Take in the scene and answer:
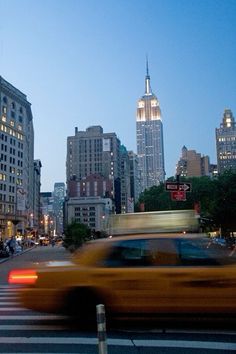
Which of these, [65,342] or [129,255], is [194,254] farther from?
[65,342]

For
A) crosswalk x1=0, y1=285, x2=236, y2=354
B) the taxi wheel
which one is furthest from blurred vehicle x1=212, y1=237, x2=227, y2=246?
the taxi wheel

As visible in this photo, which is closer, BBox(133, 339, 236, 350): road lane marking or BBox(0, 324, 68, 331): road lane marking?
BBox(133, 339, 236, 350): road lane marking

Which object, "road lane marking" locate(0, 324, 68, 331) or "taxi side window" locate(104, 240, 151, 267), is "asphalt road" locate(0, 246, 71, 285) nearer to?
"road lane marking" locate(0, 324, 68, 331)

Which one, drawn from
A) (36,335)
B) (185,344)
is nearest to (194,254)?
(185,344)

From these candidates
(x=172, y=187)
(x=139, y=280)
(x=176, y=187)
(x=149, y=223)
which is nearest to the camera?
(x=139, y=280)

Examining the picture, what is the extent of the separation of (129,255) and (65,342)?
74.2 inches

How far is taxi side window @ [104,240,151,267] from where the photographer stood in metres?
8.35

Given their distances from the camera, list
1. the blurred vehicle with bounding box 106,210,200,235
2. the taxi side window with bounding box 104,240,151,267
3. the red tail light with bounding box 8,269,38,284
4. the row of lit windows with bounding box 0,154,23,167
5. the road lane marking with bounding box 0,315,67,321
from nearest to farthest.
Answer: the taxi side window with bounding box 104,240,151,267
the red tail light with bounding box 8,269,38,284
the road lane marking with bounding box 0,315,67,321
the blurred vehicle with bounding box 106,210,200,235
the row of lit windows with bounding box 0,154,23,167

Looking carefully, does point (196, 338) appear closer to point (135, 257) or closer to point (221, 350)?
point (221, 350)

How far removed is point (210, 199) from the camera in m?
83.6

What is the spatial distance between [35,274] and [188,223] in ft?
45.4

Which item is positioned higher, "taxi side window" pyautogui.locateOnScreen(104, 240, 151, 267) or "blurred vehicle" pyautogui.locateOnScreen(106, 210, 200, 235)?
"blurred vehicle" pyautogui.locateOnScreen(106, 210, 200, 235)

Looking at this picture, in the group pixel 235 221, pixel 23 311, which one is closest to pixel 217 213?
pixel 235 221

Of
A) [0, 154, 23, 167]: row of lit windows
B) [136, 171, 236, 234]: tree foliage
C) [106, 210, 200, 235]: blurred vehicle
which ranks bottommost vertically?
[106, 210, 200, 235]: blurred vehicle
